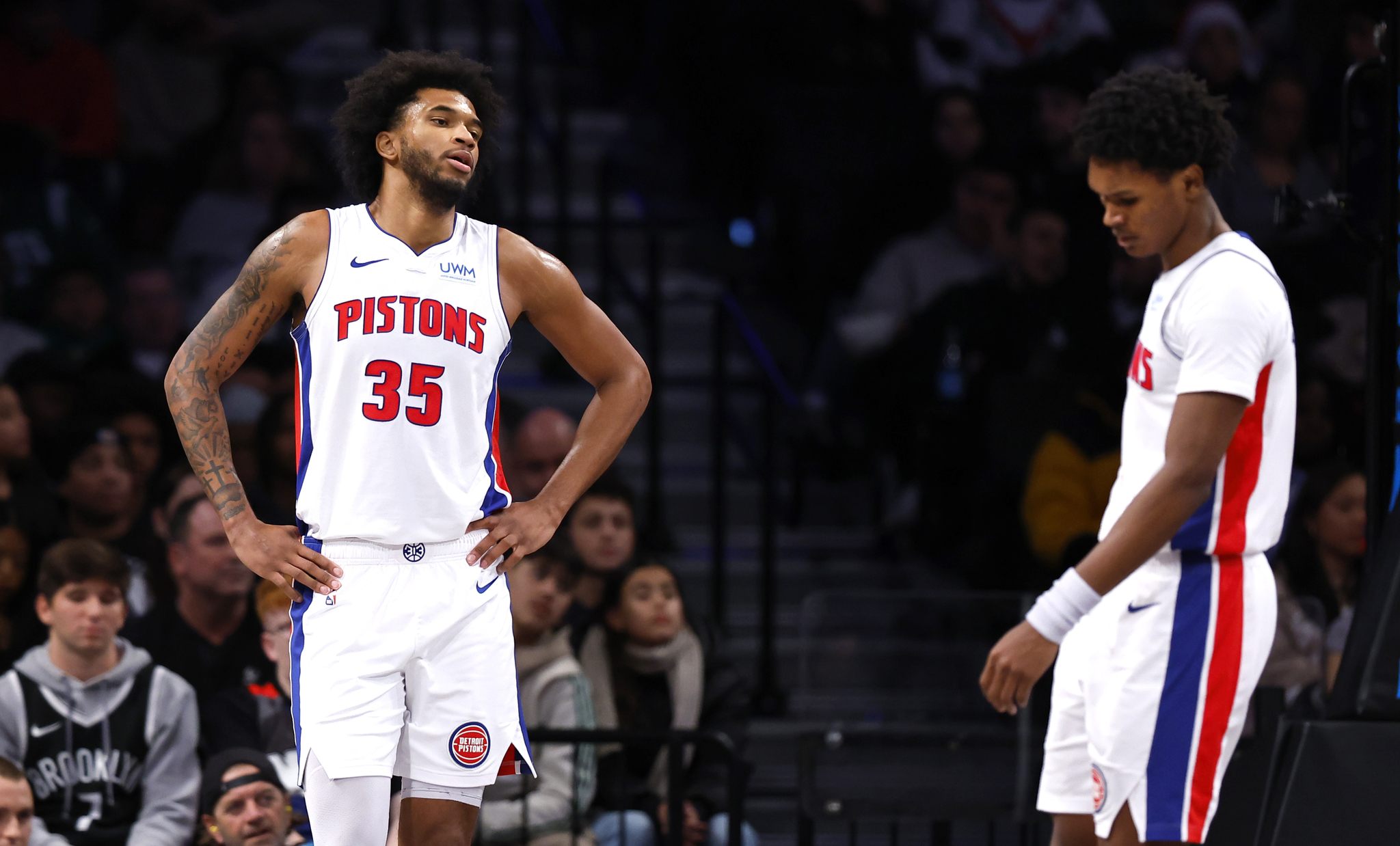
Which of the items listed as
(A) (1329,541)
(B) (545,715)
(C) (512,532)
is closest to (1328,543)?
(A) (1329,541)

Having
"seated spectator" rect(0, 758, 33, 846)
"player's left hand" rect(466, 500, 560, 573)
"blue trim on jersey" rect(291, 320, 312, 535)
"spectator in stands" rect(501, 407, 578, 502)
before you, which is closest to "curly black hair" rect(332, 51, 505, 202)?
"blue trim on jersey" rect(291, 320, 312, 535)

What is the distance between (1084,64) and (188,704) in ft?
19.4

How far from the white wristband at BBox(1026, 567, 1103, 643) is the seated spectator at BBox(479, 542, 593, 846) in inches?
94.3

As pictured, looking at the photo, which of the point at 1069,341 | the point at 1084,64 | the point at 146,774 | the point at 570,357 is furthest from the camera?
the point at 1084,64

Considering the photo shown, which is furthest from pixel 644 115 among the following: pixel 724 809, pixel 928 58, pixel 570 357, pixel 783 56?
pixel 570 357

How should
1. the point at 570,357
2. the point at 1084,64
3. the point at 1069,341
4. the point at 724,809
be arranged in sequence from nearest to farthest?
1. the point at 570,357
2. the point at 724,809
3. the point at 1069,341
4. the point at 1084,64

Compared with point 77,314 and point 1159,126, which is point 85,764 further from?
point 1159,126

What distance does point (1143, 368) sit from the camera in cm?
340

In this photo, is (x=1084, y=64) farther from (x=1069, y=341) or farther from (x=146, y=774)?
(x=146, y=774)

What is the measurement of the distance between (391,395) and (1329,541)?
13.5ft

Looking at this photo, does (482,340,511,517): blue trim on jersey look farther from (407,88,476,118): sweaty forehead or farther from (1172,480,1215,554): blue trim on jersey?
(1172,480,1215,554): blue trim on jersey

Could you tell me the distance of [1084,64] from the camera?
877 centimetres

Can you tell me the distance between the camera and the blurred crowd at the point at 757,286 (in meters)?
5.46

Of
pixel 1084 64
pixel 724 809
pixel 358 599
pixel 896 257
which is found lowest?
pixel 724 809
